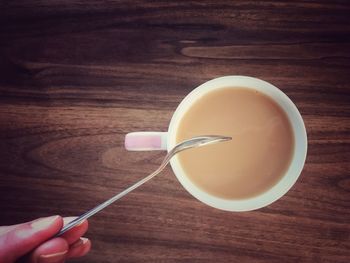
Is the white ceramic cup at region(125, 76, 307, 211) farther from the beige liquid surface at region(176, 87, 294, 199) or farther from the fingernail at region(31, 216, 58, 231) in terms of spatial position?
the fingernail at region(31, 216, 58, 231)

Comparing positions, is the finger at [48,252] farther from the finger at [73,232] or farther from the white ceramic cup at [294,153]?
the white ceramic cup at [294,153]

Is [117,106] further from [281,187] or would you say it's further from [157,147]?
[281,187]

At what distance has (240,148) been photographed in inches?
31.0

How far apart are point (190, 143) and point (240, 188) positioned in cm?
15

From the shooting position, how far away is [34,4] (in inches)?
33.6

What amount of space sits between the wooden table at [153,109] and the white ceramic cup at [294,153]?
0.09 feet

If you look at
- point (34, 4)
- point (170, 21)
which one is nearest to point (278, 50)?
point (170, 21)

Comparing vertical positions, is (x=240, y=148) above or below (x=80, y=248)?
above

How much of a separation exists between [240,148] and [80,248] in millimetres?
365

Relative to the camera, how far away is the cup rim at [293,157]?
2.45 ft

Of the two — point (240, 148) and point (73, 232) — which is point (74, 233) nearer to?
point (73, 232)

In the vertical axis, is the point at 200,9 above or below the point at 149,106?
above

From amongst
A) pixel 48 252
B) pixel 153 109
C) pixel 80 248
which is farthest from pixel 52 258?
pixel 153 109

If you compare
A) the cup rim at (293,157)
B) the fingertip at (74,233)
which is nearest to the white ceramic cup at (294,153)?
the cup rim at (293,157)
